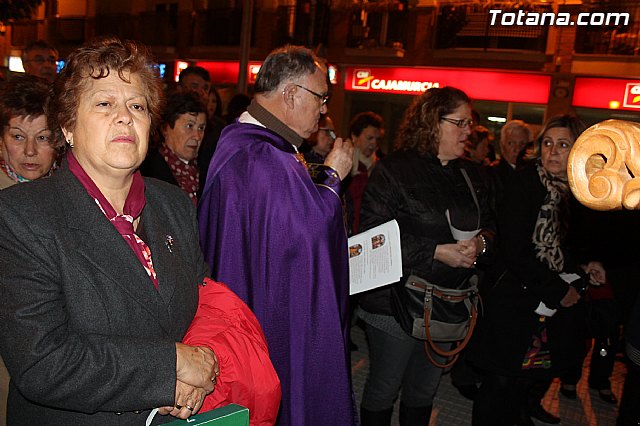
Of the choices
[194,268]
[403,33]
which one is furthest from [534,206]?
[403,33]

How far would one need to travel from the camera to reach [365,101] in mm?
16031

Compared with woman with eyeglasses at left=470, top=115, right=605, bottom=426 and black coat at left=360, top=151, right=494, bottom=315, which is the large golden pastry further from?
woman with eyeglasses at left=470, top=115, right=605, bottom=426

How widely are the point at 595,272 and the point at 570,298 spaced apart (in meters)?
0.58

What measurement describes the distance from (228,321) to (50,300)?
51 centimetres

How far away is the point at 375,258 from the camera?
2842 millimetres

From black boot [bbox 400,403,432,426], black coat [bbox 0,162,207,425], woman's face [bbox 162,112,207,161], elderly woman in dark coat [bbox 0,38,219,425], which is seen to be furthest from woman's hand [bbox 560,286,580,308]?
woman's face [bbox 162,112,207,161]

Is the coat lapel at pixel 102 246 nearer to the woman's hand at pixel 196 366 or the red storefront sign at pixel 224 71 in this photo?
the woman's hand at pixel 196 366

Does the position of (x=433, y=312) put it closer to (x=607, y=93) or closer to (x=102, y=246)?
(x=102, y=246)

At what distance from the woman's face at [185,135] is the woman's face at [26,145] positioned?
1375 mm

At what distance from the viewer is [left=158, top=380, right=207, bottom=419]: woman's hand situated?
1507mm

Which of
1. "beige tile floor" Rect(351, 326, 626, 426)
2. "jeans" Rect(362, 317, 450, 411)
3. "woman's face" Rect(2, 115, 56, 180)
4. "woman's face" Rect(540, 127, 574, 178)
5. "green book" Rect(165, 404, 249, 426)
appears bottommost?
"beige tile floor" Rect(351, 326, 626, 426)

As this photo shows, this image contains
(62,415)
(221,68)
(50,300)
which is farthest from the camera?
(221,68)

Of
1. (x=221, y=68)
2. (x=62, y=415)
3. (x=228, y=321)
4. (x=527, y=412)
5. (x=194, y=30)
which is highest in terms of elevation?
(x=194, y=30)

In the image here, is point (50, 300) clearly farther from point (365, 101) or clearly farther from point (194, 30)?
point (194, 30)
